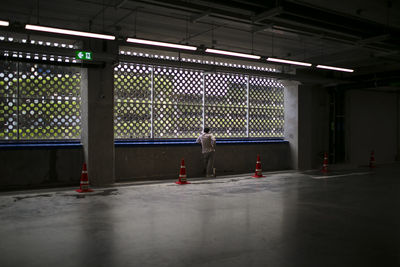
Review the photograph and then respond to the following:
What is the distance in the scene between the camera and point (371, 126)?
20.1 m

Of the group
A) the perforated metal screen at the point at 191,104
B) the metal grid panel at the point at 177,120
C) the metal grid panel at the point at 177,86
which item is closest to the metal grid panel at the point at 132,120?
the perforated metal screen at the point at 191,104

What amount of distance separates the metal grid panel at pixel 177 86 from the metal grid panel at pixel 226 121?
0.80 meters

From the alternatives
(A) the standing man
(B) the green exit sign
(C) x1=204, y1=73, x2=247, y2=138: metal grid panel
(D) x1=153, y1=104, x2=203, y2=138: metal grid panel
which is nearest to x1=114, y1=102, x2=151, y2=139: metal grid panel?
(D) x1=153, y1=104, x2=203, y2=138: metal grid panel

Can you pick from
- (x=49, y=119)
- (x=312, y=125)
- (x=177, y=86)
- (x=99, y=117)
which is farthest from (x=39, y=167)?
(x=312, y=125)

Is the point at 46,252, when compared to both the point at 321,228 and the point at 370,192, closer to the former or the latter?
the point at 321,228

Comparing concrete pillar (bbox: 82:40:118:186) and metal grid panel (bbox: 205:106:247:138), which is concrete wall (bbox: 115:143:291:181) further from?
concrete pillar (bbox: 82:40:118:186)

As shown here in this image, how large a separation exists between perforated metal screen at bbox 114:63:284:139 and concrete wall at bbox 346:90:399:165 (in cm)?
457

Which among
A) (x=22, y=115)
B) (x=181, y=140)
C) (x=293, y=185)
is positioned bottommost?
(x=293, y=185)

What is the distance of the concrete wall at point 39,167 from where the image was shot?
1044 centimetres

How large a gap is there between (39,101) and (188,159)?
556cm

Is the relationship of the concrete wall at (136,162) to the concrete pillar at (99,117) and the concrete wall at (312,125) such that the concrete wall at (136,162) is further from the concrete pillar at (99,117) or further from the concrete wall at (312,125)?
the concrete wall at (312,125)

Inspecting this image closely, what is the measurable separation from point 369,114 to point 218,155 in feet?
34.1

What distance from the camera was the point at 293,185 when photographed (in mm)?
→ 11633

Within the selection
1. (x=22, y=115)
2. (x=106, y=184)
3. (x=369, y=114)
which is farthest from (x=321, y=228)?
(x=369, y=114)
